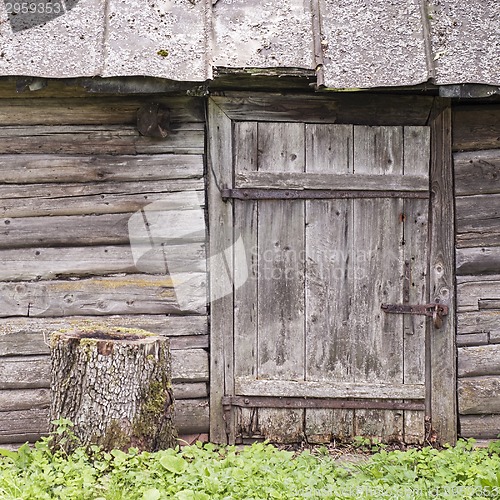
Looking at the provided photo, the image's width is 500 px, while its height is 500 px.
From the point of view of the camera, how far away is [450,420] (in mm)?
5102

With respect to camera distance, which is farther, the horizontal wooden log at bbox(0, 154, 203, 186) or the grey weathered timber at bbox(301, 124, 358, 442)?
the grey weathered timber at bbox(301, 124, 358, 442)

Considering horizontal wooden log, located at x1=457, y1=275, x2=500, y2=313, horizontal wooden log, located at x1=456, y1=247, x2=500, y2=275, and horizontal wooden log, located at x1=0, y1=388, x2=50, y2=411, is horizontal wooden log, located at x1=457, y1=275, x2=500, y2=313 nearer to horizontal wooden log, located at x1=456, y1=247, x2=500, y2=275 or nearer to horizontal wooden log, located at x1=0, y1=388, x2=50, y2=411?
horizontal wooden log, located at x1=456, y1=247, x2=500, y2=275

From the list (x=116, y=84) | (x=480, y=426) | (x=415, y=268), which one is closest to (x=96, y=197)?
(x=116, y=84)

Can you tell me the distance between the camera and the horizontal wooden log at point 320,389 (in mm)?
4957

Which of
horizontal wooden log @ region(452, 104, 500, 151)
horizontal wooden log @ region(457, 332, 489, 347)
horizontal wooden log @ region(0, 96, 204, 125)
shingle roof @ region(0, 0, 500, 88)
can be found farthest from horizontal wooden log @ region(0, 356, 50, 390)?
horizontal wooden log @ region(452, 104, 500, 151)

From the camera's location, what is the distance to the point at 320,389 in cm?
497

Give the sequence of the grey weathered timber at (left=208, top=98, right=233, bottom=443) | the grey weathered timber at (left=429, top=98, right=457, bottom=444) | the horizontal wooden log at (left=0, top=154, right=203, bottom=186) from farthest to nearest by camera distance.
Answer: the grey weathered timber at (left=429, top=98, right=457, bottom=444) < the grey weathered timber at (left=208, top=98, right=233, bottom=443) < the horizontal wooden log at (left=0, top=154, right=203, bottom=186)

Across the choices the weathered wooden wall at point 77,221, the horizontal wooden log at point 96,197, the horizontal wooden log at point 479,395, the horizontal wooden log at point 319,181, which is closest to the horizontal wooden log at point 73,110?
the weathered wooden wall at point 77,221

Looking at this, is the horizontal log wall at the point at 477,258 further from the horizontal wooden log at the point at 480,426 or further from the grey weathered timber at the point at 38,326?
the grey weathered timber at the point at 38,326

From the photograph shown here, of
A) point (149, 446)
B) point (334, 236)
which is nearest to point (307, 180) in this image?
point (334, 236)

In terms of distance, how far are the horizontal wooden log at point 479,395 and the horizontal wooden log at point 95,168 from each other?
2.43 meters

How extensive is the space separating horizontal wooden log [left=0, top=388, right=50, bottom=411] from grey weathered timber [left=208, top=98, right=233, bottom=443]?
115cm

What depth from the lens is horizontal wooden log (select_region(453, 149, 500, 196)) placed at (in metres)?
5.05

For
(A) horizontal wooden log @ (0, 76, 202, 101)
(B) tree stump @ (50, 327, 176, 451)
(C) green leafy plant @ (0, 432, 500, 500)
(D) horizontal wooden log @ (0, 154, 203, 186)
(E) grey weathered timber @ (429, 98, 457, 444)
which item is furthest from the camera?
(E) grey weathered timber @ (429, 98, 457, 444)
